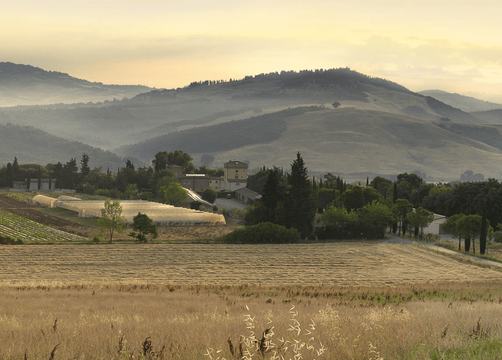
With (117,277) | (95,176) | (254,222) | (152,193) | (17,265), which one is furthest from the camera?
(95,176)

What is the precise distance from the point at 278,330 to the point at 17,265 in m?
41.7

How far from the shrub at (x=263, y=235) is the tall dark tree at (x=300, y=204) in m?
4.15

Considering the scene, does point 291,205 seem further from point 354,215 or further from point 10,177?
point 10,177

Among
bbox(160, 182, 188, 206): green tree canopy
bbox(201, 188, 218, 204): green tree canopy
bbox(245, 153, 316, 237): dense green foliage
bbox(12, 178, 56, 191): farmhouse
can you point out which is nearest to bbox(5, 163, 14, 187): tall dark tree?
bbox(12, 178, 56, 191): farmhouse

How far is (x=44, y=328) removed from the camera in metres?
12.6

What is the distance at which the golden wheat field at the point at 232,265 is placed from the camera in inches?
1737

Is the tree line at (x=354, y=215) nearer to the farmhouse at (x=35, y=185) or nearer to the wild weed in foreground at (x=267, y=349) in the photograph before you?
the wild weed in foreground at (x=267, y=349)

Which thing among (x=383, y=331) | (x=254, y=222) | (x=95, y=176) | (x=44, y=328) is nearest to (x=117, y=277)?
(x=44, y=328)

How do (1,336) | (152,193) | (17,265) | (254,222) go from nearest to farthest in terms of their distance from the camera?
(1,336)
(17,265)
(254,222)
(152,193)

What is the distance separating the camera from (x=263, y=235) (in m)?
72.0

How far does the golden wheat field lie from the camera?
44.1 meters

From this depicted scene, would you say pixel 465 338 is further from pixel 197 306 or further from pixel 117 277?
pixel 117 277

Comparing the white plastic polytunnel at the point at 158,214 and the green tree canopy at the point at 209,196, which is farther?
the green tree canopy at the point at 209,196

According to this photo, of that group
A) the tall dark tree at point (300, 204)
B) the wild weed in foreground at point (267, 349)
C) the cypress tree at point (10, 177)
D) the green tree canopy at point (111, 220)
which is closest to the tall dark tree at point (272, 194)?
the tall dark tree at point (300, 204)
